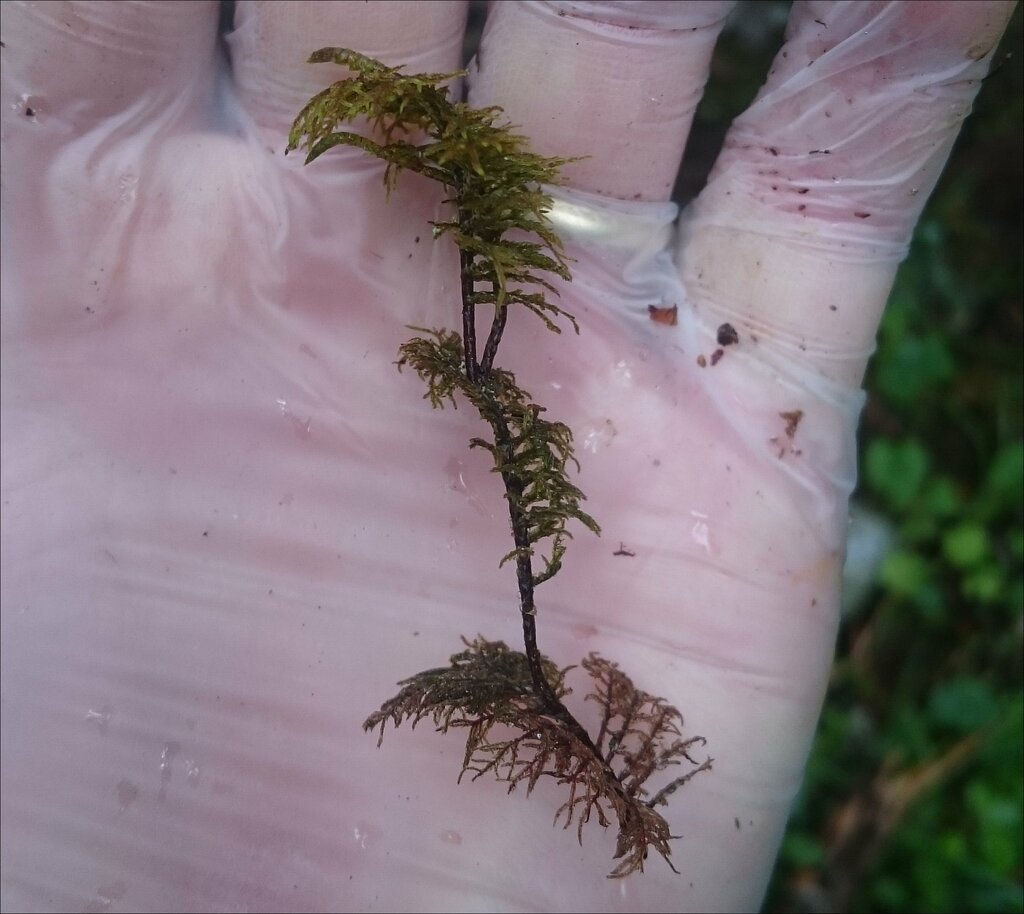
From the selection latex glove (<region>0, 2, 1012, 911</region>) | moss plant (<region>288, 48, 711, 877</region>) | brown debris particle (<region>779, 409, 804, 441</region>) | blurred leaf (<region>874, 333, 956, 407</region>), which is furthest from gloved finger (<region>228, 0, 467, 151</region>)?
blurred leaf (<region>874, 333, 956, 407</region>)

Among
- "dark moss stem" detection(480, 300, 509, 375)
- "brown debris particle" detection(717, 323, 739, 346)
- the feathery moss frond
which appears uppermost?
"dark moss stem" detection(480, 300, 509, 375)

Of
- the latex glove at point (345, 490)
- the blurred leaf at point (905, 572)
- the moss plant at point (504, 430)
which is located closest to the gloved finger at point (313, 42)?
the latex glove at point (345, 490)

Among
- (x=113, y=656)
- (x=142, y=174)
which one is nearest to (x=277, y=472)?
(x=113, y=656)

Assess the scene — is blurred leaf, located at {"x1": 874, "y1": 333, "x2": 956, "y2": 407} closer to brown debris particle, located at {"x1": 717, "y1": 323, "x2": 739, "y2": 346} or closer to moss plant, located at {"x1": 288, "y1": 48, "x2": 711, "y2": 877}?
brown debris particle, located at {"x1": 717, "y1": 323, "x2": 739, "y2": 346}

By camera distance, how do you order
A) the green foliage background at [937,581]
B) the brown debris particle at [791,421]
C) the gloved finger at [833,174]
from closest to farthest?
the gloved finger at [833,174], the brown debris particle at [791,421], the green foliage background at [937,581]

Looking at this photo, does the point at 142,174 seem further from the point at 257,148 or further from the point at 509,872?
the point at 509,872

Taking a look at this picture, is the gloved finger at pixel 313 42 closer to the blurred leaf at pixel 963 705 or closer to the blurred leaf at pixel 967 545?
the blurred leaf at pixel 967 545
